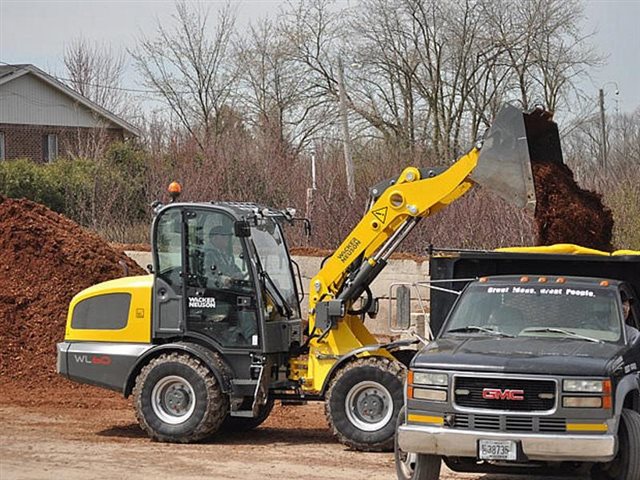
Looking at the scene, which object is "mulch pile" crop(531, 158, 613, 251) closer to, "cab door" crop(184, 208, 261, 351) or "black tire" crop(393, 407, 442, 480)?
"cab door" crop(184, 208, 261, 351)

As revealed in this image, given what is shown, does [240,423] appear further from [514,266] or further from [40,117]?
[40,117]

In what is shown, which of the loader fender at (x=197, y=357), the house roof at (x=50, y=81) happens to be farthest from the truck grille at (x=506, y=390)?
the house roof at (x=50, y=81)

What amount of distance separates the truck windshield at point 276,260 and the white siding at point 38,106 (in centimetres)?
3807

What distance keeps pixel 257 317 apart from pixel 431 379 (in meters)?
3.50

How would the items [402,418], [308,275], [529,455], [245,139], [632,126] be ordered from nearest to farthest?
[529,455] < [402,418] < [308,275] < [245,139] < [632,126]

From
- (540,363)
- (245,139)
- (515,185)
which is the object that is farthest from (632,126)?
(540,363)

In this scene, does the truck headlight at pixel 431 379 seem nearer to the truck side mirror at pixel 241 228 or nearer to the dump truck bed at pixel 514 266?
the dump truck bed at pixel 514 266

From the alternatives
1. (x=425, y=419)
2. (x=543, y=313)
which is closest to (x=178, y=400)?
(x=425, y=419)

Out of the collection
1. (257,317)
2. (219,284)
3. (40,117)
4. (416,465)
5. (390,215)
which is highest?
(40,117)

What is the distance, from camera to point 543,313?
36.5 feet

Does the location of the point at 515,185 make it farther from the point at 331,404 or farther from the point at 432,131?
the point at 432,131

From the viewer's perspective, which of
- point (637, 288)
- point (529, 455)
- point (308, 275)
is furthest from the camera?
point (308, 275)

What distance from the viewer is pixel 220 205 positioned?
44.0ft

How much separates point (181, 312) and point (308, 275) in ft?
26.6
